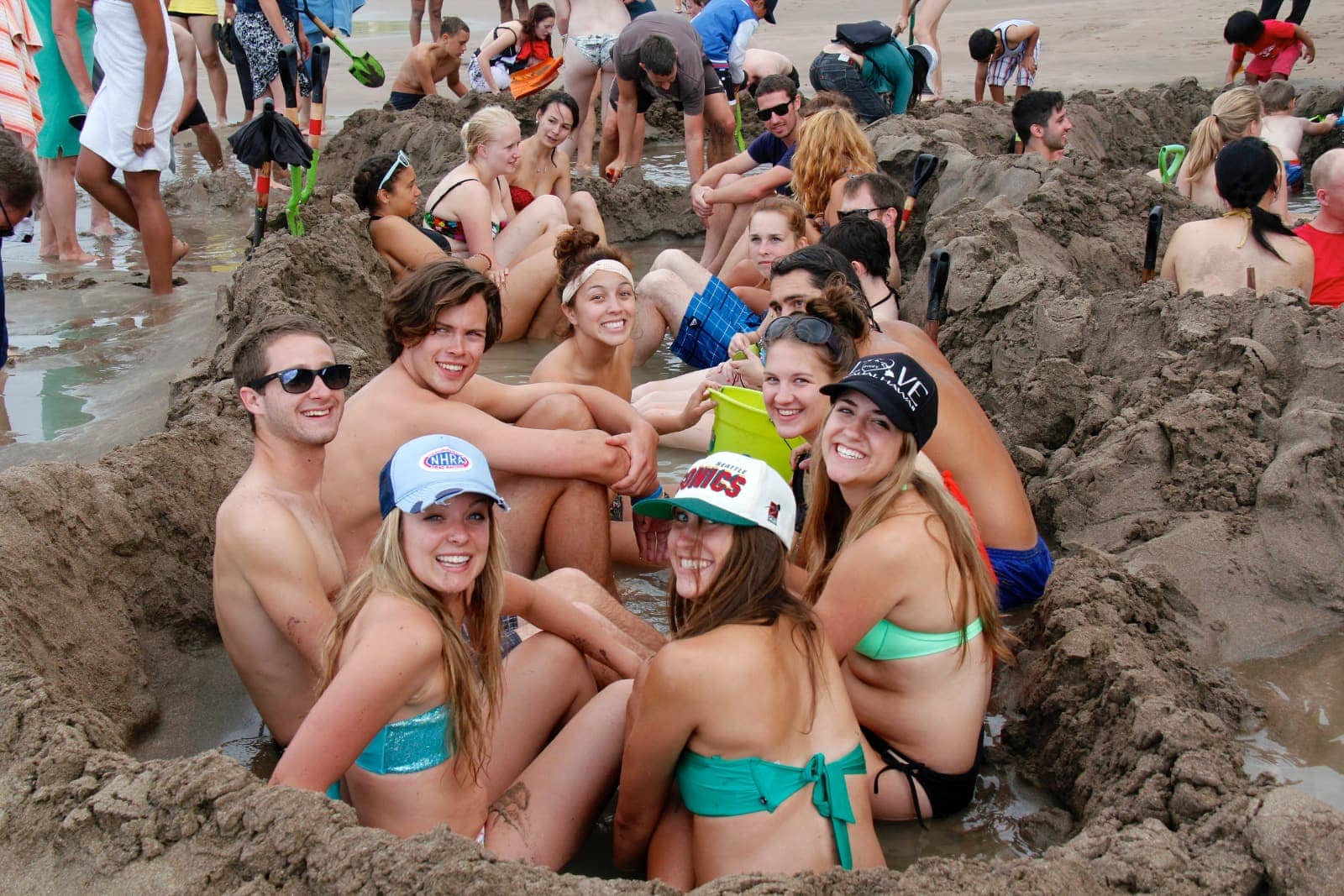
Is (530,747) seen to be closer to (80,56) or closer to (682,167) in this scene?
(80,56)

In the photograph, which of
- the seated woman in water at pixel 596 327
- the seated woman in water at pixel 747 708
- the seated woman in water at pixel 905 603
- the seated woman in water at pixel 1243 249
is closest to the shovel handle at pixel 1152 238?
the seated woman in water at pixel 1243 249

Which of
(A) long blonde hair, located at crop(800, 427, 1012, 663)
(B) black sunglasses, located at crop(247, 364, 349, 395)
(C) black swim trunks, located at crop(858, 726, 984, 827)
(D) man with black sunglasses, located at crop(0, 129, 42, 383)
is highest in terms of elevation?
(D) man with black sunglasses, located at crop(0, 129, 42, 383)

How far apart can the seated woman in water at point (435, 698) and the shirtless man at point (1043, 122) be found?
260 inches

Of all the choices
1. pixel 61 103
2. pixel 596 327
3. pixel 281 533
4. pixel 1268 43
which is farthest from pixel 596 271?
pixel 1268 43

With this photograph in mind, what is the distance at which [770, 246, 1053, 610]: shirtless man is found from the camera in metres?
4.27

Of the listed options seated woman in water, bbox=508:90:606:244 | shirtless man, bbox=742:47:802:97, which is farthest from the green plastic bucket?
shirtless man, bbox=742:47:802:97

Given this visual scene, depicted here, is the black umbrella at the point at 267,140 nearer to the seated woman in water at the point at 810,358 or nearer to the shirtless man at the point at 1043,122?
the seated woman in water at the point at 810,358

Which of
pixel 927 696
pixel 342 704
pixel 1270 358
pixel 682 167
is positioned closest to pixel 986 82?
pixel 682 167

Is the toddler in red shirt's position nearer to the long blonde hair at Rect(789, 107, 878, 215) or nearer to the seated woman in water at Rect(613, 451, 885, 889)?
the long blonde hair at Rect(789, 107, 878, 215)

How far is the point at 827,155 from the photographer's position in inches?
285

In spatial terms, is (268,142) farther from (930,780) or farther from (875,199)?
(930,780)

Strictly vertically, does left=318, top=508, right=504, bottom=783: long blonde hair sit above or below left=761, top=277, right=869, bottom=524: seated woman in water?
below

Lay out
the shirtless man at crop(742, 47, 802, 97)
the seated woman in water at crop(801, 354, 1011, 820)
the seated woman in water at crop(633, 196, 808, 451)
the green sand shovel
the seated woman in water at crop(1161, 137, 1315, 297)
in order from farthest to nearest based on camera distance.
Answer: the shirtless man at crop(742, 47, 802, 97), the green sand shovel, the seated woman in water at crop(1161, 137, 1315, 297), the seated woman in water at crop(633, 196, 808, 451), the seated woman in water at crop(801, 354, 1011, 820)

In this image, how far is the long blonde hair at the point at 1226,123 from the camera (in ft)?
26.0
